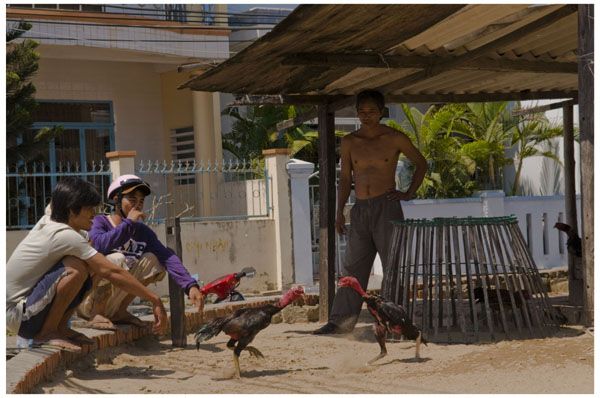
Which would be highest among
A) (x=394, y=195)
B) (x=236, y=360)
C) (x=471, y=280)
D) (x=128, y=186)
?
(x=128, y=186)

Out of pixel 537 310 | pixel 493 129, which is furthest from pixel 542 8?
pixel 493 129

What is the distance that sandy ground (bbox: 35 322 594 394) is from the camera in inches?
231

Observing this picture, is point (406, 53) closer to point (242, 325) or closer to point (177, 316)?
point (177, 316)

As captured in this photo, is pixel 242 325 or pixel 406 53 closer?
pixel 242 325

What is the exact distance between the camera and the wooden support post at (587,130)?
6.36 m

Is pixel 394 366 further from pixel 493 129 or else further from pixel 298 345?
pixel 493 129

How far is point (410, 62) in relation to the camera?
834 centimetres

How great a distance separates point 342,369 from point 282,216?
8.33 m

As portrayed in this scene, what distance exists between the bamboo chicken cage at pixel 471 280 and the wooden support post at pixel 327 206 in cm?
158

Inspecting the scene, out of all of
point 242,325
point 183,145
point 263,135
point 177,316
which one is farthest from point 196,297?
point 263,135

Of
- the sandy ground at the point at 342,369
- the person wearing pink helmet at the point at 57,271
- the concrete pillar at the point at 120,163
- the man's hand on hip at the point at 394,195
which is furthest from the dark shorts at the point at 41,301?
the concrete pillar at the point at 120,163

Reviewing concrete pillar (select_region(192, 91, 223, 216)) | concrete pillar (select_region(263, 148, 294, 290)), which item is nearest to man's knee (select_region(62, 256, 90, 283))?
concrete pillar (select_region(263, 148, 294, 290))

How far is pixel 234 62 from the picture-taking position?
781cm

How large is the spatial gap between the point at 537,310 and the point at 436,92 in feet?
10.3
